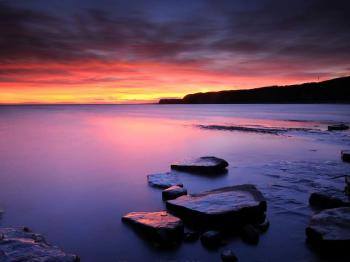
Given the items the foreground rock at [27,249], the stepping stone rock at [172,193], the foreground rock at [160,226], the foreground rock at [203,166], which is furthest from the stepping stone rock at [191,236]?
the foreground rock at [203,166]

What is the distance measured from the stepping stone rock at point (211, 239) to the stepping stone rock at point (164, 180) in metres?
3.57

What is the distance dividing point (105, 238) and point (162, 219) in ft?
3.79

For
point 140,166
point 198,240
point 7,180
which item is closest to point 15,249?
point 198,240

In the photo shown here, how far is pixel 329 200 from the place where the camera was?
7.18 metres

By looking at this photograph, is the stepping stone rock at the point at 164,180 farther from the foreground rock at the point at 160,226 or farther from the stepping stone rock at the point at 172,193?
the foreground rock at the point at 160,226

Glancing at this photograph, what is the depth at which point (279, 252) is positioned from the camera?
5422 mm

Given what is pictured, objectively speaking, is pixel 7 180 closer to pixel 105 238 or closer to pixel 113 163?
pixel 113 163

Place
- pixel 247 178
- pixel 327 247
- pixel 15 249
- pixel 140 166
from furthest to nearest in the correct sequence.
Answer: pixel 140 166 → pixel 247 178 → pixel 327 247 → pixel 15 249

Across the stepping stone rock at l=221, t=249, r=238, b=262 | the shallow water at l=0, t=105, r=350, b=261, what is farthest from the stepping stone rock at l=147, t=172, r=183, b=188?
the stepping stone rock at l=221, t=249, r=238, b=262

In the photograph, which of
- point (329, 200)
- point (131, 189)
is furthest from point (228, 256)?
point (131, 189)

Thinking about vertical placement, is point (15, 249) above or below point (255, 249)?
above

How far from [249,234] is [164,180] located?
4419 mm

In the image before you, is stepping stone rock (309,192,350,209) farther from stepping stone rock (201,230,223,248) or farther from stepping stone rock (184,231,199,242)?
stepping stone rock (184,231,199,242)

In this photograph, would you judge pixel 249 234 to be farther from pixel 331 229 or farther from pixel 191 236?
pixel 331 229
